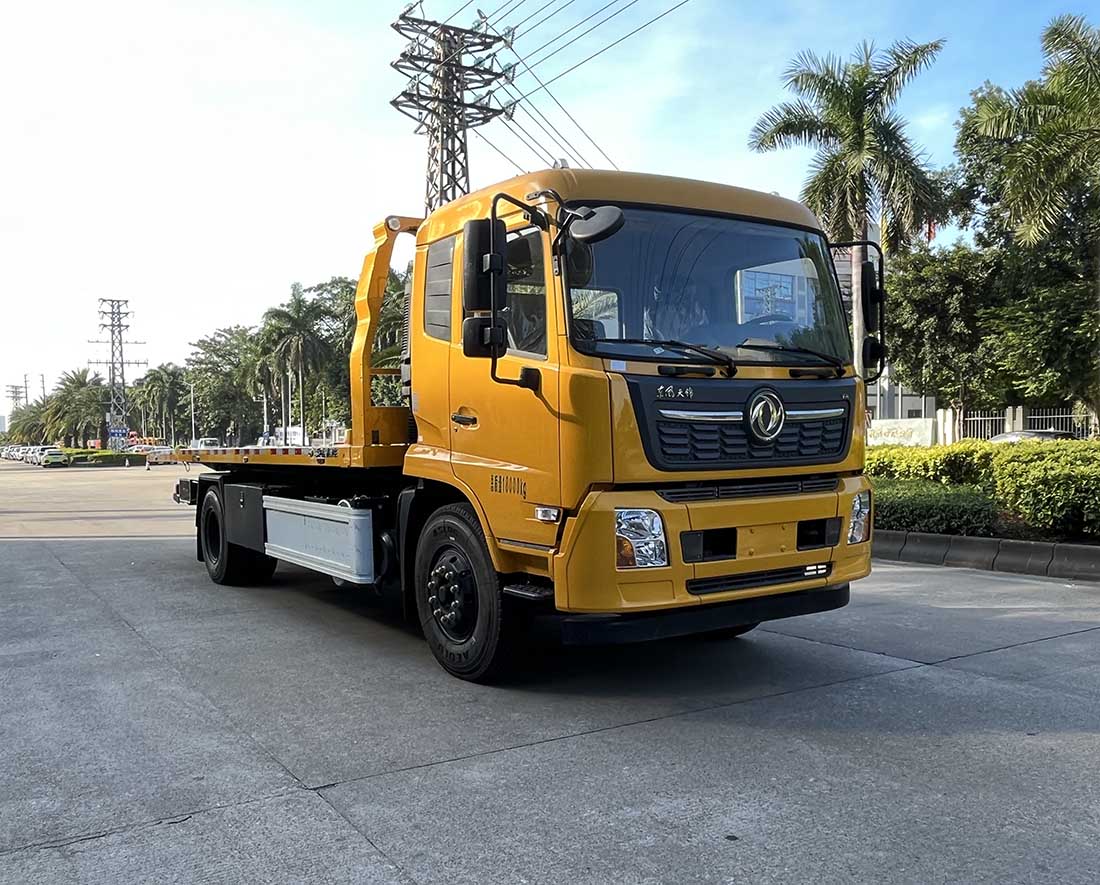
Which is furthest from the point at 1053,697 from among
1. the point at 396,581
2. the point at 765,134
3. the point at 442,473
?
the point at 765,134

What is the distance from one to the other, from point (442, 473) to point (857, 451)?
2453mm

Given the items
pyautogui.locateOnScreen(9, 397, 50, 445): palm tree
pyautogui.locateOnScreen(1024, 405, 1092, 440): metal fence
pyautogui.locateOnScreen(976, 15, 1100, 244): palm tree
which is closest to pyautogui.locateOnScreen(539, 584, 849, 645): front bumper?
pyautogui.locateOnScreen(976, 15, 1100, 244): palm tree

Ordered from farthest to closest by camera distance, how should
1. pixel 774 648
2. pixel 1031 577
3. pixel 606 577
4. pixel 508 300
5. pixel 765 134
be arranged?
1. pixel 765 134
2. pixel 1031 577
3. pixel 774 648
4. pixel 508 300
5. pixel 606 577

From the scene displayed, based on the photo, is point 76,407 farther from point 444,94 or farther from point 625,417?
point 625,417

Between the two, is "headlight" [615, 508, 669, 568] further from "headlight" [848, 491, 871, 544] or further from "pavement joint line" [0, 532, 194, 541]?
"pavement joint line" [0, 532, 194, 541]

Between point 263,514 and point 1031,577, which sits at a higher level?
point 263,514

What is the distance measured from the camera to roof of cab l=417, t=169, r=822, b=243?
16.4 ft

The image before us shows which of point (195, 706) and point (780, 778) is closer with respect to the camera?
point (780, 778)

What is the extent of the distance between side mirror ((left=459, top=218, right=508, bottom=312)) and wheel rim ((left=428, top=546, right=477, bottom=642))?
1.56 metres

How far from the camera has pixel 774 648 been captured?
21.0 feet

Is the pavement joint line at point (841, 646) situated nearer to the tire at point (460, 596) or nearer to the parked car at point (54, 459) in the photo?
the tire at point (460, 596)

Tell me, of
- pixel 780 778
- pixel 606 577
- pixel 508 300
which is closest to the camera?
pixel 780 778

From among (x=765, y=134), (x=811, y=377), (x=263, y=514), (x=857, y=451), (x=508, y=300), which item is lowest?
(x=263, y=514)

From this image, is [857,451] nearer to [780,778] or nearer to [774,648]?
[774,648]
